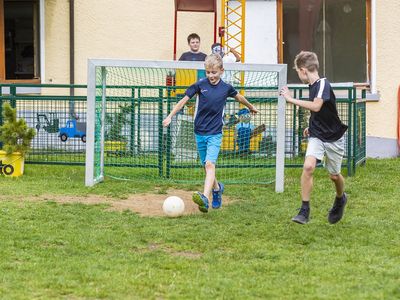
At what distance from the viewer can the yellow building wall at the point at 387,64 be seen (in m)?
16.4

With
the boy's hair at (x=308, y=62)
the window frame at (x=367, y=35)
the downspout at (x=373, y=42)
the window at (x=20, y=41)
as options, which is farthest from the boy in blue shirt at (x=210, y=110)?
the window at (x=20, y=41)

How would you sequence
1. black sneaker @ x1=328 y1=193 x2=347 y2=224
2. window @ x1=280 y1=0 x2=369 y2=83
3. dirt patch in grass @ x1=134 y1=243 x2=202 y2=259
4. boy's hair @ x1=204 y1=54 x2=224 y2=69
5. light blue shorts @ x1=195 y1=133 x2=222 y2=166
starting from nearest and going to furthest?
dirt patch in grass @ x1=134 y1=243 x2=202 y2=259, black sneaker @ x1=328 y1=193 x2=347 y2=224, boy's hair @ x1=204 y1=54 x2=224 y2=69, light blue shorts @ x1=195 y1=133 x2=222 y2=166, window @ x1=280 y1=0 x2=369 y2=83

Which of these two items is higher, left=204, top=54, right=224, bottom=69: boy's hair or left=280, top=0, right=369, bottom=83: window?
left=280, top=0, right=369, bottom=83: window

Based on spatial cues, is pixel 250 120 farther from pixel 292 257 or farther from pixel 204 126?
pixel 292 257

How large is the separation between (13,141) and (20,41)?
198 inches

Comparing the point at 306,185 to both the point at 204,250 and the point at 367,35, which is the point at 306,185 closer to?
the point at 204,250

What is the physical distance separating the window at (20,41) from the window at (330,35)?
188 inches

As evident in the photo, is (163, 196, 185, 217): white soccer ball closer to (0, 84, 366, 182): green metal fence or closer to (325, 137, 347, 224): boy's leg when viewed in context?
(325, 137, 347, 224): boy's leg

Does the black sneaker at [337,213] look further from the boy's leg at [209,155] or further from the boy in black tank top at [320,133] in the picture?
the boy's leg at [209,155]

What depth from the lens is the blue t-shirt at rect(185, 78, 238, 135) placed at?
9.48 metres

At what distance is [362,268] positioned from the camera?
258 inches

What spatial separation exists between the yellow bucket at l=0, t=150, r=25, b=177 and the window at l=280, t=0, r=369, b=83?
20.3 ft

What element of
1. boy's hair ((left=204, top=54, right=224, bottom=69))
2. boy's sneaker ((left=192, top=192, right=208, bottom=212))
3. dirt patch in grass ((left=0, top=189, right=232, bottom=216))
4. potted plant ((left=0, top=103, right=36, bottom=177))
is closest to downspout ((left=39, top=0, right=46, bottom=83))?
potted plant ((left=0, top=103, right=36, bottom=177))

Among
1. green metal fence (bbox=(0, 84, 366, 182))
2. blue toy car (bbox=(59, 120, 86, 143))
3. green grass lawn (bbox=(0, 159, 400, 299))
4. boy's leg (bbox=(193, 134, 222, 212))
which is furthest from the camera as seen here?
blue toy car (bbox=(59, 120, 86, 143))
